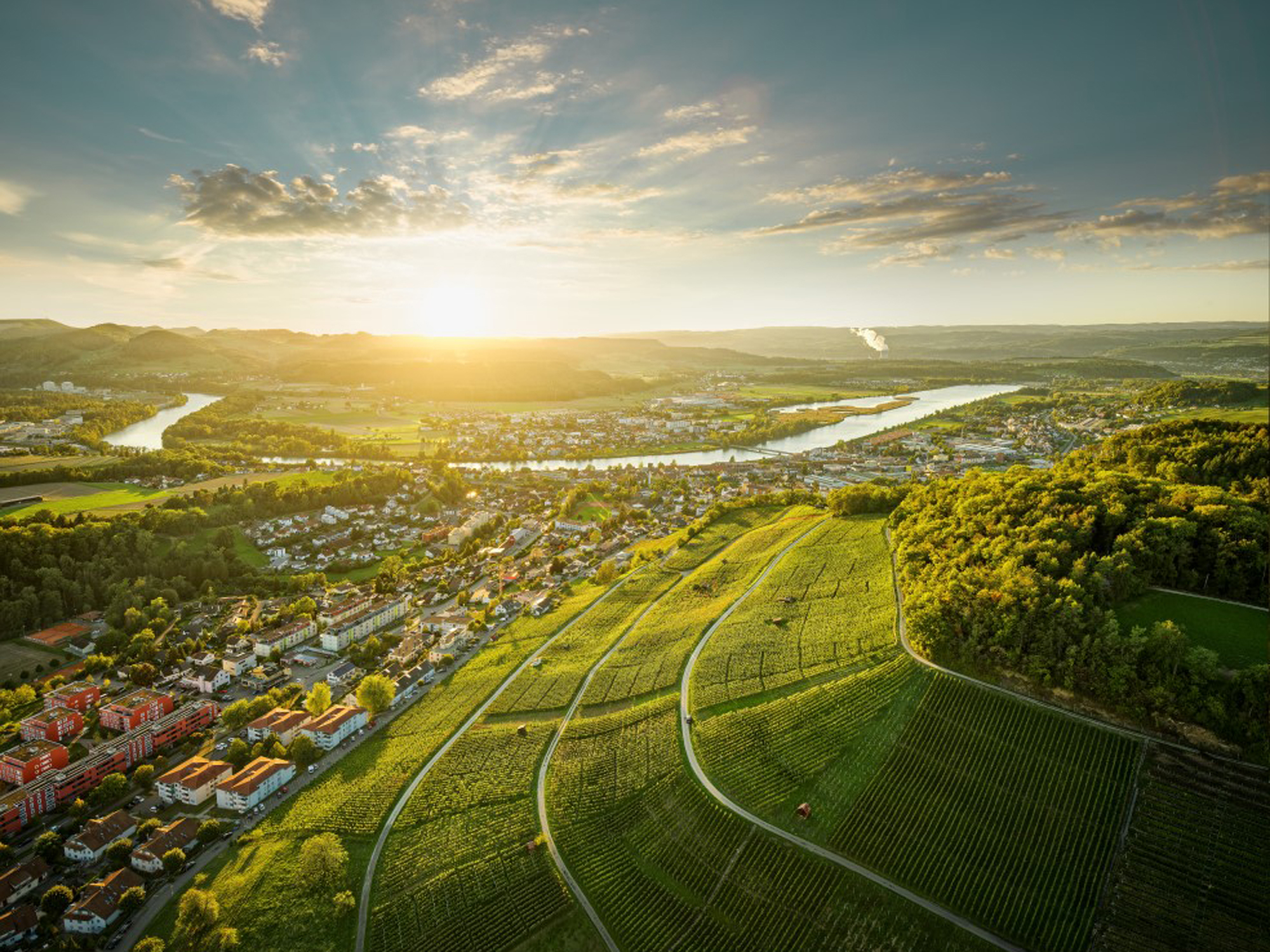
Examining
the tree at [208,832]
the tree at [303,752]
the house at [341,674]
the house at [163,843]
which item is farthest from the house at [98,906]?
the house at [341,674]

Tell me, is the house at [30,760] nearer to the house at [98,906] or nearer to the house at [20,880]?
the house at [20,880]

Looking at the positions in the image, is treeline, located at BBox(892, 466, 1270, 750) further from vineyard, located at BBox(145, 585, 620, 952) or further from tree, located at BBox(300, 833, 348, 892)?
tree, located at BBox(300, 833, 348, 892)

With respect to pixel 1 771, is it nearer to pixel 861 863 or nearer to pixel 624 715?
pixel 624 715

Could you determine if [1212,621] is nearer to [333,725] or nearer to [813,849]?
[813,849]

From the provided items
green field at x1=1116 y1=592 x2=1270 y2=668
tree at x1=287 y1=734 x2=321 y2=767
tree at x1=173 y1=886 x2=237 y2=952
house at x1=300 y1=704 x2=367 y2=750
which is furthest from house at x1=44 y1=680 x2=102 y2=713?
green field at x1=1116 y1=592 x2=1270 y2=668

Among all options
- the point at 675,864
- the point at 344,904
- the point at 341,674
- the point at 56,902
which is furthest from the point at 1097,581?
the point at 56,902
